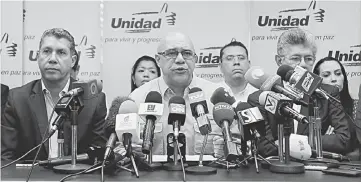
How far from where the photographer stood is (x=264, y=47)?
3.64 metres

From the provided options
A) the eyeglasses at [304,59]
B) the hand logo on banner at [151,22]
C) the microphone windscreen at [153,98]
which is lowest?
the microphone windscreen at [153,98]

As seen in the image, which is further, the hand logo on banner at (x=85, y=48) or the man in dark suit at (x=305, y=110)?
the hand logo on banner at (x=85, y=48)

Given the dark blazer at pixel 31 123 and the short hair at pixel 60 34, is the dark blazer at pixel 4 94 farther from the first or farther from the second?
the short hair at pixel 60 34

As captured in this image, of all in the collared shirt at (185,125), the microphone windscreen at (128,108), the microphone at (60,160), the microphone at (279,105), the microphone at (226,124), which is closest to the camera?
the microphone at (226,124)

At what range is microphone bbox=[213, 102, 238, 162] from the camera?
61.7 inches

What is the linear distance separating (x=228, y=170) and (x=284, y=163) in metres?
Result: 0.26

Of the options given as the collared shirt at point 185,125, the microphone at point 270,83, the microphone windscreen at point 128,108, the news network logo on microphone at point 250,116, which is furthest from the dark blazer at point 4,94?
the news network logo on microphone at point 250,116

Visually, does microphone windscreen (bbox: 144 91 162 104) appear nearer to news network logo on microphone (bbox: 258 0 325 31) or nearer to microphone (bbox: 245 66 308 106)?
microphone (bbox: 245 66 308 106)

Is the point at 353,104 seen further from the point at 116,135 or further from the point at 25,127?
the point at 25,127

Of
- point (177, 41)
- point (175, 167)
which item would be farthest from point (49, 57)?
point (175, 167)

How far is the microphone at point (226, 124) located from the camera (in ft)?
5.14

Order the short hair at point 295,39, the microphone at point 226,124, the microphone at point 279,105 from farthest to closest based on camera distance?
the short hair at point 295,39
the microphone at point 279,105
the microphone at point 226,124

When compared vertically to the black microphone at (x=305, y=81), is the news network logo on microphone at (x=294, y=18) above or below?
above

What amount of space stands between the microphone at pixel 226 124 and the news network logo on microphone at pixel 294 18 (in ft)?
6.72
